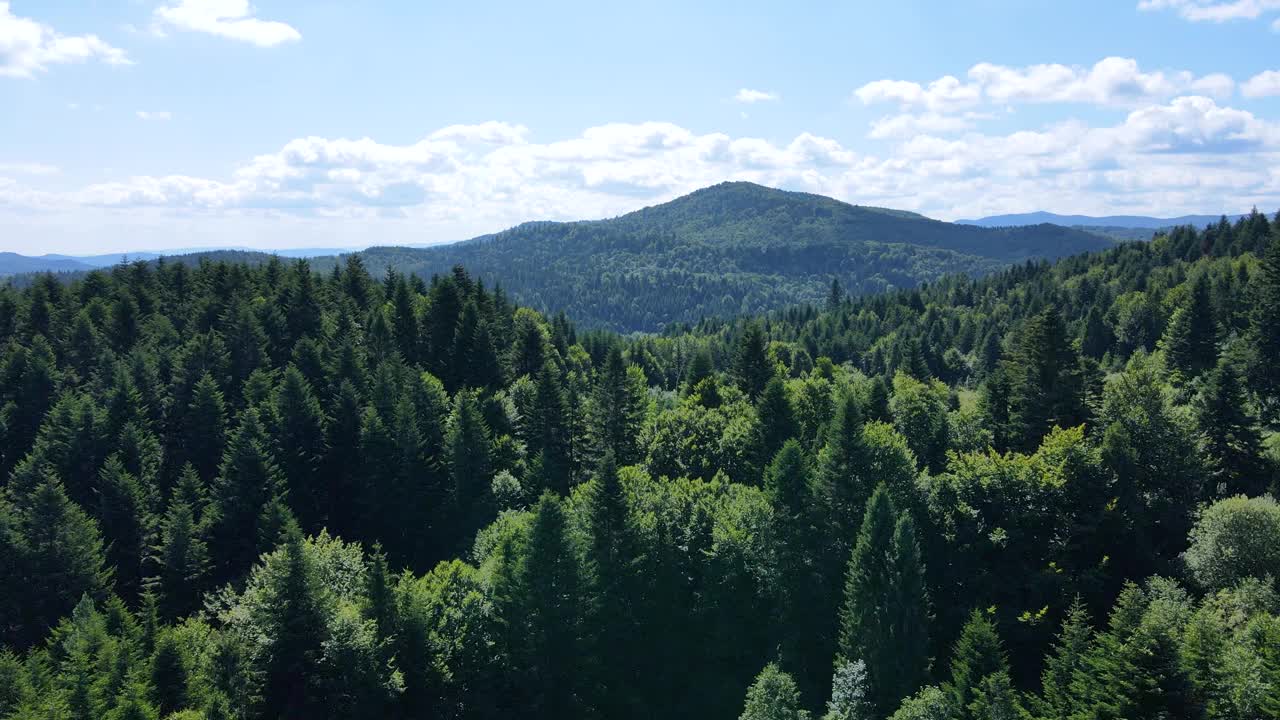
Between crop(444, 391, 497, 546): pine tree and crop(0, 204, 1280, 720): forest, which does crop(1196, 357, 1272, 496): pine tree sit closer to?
crop(0, 204, 1280, 720): forest

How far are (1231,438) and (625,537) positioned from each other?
1557 inches

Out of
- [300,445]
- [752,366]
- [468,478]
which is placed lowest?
[468,478]

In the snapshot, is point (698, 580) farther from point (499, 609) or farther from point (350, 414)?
point (350, 414)

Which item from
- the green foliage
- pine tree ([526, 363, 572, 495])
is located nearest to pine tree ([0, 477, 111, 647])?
pine tree ([526, 363, 572, 495])

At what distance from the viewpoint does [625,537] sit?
4300cm

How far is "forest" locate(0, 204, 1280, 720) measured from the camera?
3391 cm

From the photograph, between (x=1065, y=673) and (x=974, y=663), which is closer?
(x=1065, y=673)

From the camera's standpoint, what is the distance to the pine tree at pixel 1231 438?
46000 mm

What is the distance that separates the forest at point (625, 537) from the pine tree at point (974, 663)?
0.47 feet

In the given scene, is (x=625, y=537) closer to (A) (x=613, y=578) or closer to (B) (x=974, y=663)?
(A) (x=613, y=578)

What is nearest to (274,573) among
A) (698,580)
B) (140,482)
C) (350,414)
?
(698,580)

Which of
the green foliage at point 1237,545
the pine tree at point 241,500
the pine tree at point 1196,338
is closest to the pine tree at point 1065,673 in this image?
the green foliage at point 1237,545

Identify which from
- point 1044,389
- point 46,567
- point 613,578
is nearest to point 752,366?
point 1044,389

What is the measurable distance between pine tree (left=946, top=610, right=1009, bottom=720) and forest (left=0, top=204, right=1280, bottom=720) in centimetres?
14
